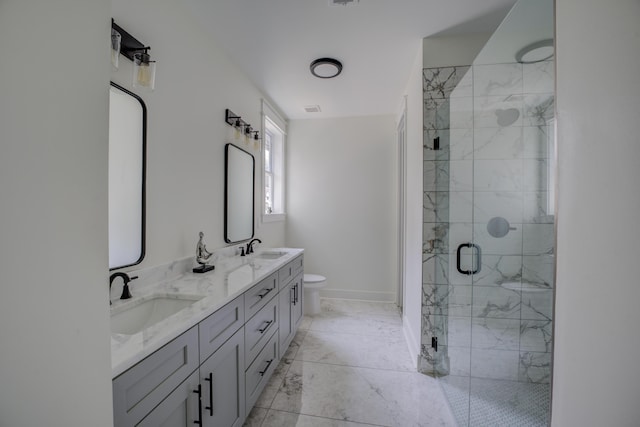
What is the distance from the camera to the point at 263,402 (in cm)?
177

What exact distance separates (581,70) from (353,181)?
3209mm

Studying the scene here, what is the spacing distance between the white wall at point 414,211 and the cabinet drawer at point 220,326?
4.82 ft

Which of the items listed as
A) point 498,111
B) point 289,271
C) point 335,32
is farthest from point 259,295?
point 335,32

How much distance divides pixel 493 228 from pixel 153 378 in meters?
1.68

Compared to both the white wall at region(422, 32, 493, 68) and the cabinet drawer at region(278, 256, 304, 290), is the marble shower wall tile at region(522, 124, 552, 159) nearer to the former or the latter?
the white wall at region(422, 32, 493, 68)

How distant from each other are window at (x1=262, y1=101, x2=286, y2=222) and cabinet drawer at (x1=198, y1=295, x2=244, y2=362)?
6.80 feet

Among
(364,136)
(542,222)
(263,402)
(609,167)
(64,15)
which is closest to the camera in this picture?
(64,15)

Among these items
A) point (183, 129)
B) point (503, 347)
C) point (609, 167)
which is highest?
point (183, 129)

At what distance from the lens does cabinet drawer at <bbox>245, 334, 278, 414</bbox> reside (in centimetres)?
154

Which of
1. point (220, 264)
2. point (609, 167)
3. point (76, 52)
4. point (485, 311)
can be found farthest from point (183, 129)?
point (485, 311)

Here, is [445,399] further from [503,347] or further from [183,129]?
[183,129]

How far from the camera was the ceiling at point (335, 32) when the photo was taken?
1797 millimetres

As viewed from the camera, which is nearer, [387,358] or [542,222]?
[542,222]

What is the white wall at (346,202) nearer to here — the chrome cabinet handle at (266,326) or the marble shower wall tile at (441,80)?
the marble shower wall tile at (441,80)
